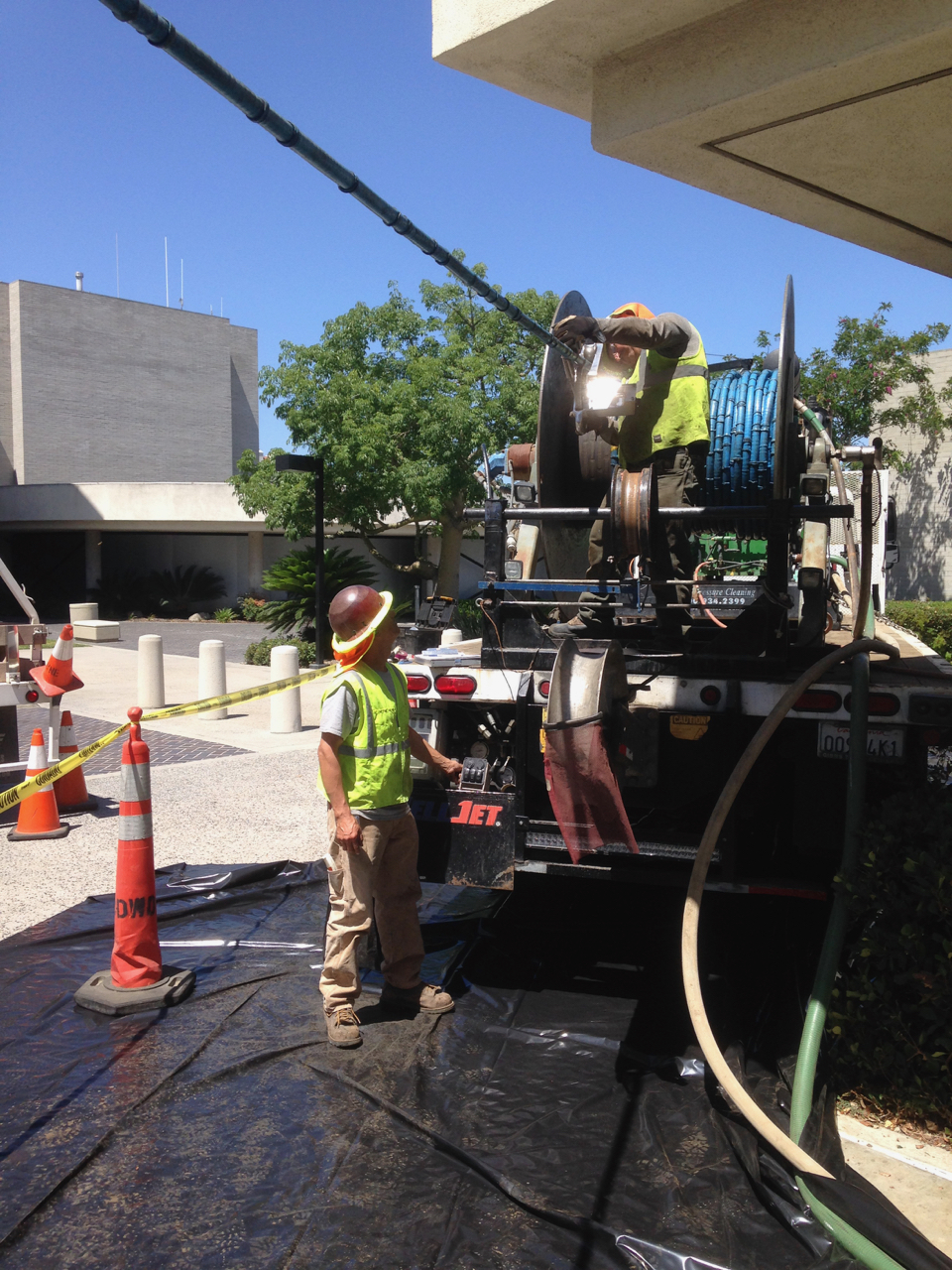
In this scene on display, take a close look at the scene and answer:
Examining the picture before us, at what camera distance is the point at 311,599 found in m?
20.3

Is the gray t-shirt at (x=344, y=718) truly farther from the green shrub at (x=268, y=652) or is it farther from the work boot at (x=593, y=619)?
the green shrub at (x=268, y=652)

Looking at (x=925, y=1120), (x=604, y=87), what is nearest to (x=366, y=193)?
(x=604, y=87)

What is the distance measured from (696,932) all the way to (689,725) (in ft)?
2.95

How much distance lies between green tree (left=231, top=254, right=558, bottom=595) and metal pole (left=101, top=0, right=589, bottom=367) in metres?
15.7

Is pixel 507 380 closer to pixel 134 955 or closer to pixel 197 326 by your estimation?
pixel 134 955

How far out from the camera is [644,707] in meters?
4.26

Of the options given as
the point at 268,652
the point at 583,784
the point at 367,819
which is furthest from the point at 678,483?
the point at 268,652

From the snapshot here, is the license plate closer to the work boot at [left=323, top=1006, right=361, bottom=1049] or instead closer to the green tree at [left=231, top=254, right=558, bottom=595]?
the work boot at [left=323, top=1006, right=361, bottom=1049]

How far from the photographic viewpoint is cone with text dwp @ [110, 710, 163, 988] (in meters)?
4.38

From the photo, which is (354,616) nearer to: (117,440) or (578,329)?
(578,329)

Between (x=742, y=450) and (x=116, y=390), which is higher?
(x=116, y=390)

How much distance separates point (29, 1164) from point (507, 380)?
18.3 m

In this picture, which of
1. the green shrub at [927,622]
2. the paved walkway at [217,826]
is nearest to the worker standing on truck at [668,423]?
the paved walkway at [217,826]

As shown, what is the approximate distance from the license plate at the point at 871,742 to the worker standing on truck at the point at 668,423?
0.92m
